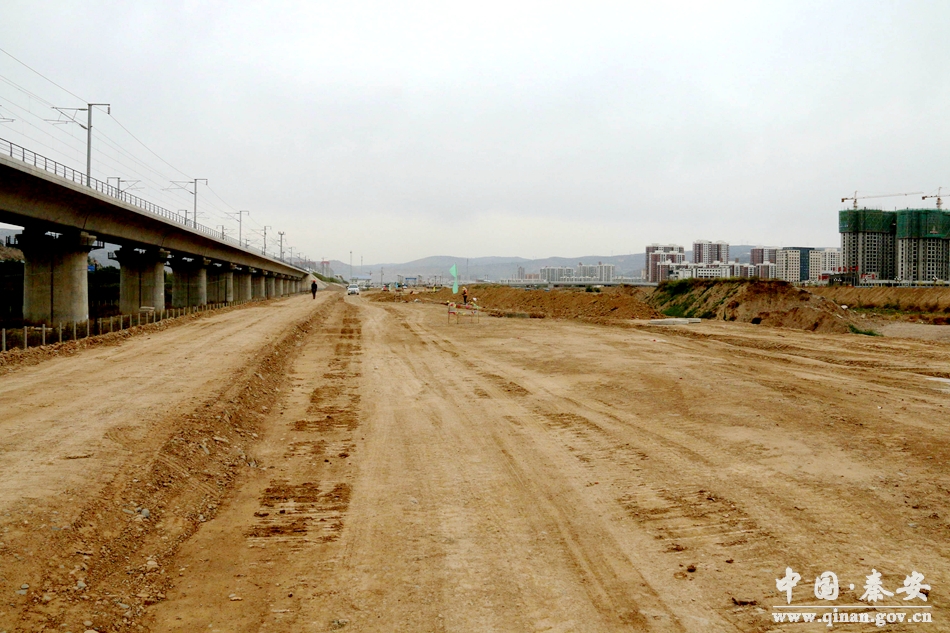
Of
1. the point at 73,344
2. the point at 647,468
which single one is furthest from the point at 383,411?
the point at 73,344

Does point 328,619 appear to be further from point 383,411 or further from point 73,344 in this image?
point 73,344

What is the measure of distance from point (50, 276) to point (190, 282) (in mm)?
34022

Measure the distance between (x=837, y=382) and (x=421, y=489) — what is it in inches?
482

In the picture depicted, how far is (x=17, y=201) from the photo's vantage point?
2975 centimetres

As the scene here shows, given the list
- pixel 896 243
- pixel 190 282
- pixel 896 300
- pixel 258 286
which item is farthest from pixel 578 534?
pixel 896 243

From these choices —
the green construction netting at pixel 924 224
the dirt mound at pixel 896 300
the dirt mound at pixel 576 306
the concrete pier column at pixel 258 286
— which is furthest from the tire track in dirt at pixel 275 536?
the green construction netting at pixel 924 224

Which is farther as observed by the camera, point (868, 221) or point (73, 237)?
point (868, 221)

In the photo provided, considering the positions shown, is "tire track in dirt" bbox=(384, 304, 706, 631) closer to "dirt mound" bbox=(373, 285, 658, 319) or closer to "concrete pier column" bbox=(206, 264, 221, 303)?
"dirt mound" bbox=(373, 285, 658, 319)

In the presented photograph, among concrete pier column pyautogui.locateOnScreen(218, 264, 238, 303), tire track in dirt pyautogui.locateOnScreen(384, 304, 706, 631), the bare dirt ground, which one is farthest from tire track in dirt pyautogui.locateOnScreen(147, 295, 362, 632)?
concrete pier column pyautogui.locateOnScreen(218, 264, 238, 303)

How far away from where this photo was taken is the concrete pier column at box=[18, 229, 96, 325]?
35.2 metres

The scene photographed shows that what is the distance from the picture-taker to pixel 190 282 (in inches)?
2709

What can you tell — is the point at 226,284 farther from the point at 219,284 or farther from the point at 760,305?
the point at 760,305

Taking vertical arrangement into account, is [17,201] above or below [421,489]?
above

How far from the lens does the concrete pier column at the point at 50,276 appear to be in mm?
35219
